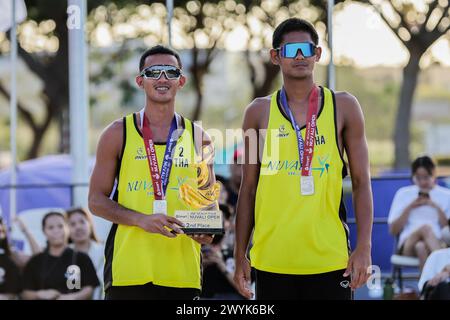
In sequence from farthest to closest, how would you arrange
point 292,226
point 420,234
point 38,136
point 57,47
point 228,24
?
point 38,136 < point 57,47 < point 228,24 < point 420,234 < point 292,226

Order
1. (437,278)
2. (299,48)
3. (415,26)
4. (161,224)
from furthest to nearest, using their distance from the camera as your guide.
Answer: (415,26) < (437,278) < (299,48) < (161,224)

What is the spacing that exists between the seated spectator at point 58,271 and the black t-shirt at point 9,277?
0.09 meters

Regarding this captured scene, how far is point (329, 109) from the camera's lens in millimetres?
4121

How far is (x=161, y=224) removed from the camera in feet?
13.2

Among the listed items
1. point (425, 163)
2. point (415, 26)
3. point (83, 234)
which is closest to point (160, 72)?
point (83, 234)

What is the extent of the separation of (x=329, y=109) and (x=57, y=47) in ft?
43.7

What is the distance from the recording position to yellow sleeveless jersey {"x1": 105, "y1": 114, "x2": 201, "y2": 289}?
4227 millimetres

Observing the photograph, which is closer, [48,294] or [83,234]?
[48,294]

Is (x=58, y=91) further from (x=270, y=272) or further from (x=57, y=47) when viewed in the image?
(x=270, y=272)

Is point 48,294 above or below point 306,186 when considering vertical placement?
below

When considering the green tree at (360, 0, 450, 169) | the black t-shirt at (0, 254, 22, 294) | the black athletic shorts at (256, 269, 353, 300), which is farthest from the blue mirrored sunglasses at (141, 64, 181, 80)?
the green tree at (360, 0, 450, 169)

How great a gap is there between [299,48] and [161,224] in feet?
3.41

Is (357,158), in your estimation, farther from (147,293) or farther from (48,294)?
(48,294)
